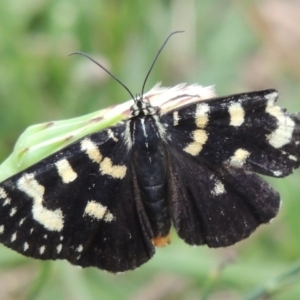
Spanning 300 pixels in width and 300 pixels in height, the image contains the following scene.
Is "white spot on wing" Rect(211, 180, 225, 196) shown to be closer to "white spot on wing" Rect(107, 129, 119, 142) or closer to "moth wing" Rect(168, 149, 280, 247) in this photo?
"moth wing" Rect(168, 149, 280, 247)

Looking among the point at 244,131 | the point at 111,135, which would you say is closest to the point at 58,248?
the point at 111,135

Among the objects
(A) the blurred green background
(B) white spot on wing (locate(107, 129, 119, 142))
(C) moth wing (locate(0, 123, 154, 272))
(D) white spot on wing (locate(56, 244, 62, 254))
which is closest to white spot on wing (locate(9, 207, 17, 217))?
(C) moth wing (locate(0, 123, 154, 272))

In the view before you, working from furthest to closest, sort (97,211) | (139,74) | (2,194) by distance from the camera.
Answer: (139,74)
(97,211)
(2,194)

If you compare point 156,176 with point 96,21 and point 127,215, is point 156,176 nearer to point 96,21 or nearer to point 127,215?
point 127,215

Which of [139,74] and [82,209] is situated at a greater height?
[139,74]

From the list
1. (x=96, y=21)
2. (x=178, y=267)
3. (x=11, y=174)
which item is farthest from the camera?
(x=96, y=21)

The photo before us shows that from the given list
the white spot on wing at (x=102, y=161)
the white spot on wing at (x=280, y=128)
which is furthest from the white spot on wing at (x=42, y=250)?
the white spot on wing at (x=280, y=128)

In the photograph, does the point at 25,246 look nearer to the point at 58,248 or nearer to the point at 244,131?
the point at 58,248

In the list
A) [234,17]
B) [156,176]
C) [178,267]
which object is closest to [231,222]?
[156,176]
